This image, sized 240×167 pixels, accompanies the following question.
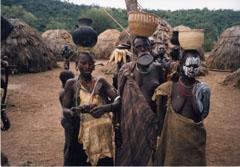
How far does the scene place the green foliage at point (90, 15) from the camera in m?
24.6

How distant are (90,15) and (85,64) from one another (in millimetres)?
21269

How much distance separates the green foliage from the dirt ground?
1263 centimetres

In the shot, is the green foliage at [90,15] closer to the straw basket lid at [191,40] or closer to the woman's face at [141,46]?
the woman's face at [141,46]

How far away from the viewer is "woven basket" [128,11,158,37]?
4352 mm

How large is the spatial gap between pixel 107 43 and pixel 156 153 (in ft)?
43.5

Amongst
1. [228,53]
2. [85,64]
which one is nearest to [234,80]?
[228,53]

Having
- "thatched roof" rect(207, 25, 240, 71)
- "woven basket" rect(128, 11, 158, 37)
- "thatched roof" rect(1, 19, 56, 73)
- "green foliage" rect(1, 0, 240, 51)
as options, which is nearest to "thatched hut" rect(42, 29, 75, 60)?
"thatched roof" rect(1, 19, 56, 73)

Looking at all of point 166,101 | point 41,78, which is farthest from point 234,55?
point 166,101

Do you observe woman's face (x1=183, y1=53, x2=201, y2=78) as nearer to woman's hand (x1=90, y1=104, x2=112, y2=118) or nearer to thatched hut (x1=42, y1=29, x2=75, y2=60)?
woman's hand (x1=90, y1=104, x2=112, y2=118)

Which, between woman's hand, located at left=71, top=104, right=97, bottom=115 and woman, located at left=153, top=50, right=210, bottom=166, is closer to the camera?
woman's hand, located at left=71, top=104, right=97, bottom=115

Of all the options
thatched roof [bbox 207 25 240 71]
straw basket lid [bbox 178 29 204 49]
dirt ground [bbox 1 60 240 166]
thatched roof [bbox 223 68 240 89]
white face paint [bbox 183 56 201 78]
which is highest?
straw basket lid [bbox 178 29 204 49]

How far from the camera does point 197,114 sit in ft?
11.7

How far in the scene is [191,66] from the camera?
3.59 m

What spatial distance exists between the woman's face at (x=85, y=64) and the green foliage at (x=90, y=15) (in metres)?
20.3
